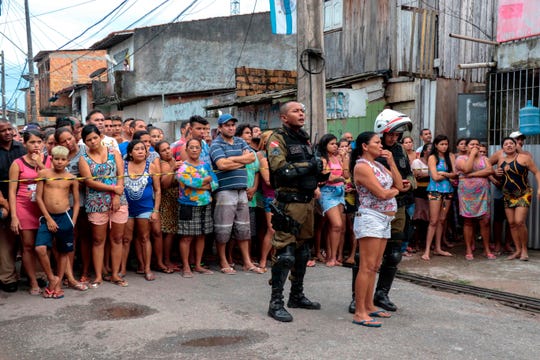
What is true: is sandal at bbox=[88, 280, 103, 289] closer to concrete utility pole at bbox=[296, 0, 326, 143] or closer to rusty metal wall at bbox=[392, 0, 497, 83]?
concrete utility pole at bbox=[296, 0, 326, 143]

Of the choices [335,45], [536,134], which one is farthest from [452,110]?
[335,45]

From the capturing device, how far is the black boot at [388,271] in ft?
17.3

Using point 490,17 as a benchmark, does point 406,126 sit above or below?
below

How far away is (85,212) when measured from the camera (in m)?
6.60

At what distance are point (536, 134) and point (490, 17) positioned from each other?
448 cm

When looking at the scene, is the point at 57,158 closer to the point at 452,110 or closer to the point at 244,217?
the point at 244,217

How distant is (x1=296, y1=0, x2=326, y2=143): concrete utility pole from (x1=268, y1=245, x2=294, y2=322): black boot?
3245 millimetres

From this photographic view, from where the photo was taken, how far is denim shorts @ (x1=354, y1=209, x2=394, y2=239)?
4766 millimetres

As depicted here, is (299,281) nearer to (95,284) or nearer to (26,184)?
(95,284)

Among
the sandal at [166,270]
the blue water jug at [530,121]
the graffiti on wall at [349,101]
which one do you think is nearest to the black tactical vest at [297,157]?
the sandal at [166,270]

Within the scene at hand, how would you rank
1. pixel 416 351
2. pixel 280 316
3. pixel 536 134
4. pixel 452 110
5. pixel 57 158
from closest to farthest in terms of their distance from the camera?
1. pixel 416 351
2. pixel 280 316
3. pixel 57 158
4. pixel 536 134
5. pixel 452 110

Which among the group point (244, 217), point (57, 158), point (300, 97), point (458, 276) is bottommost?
point (458, 276)

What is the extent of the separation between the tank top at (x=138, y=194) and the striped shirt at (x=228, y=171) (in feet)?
2.89

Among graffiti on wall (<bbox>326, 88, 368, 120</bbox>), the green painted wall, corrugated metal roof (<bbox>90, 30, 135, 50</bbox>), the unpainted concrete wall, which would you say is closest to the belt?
the green painted wall
